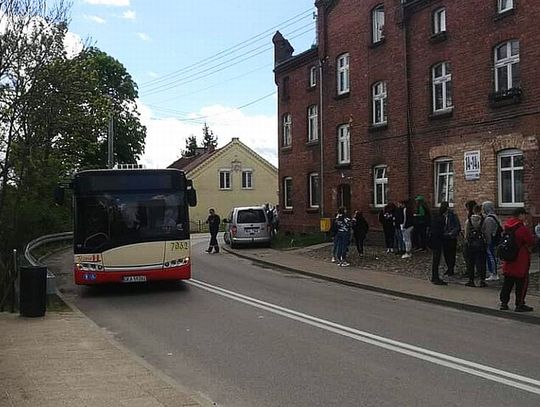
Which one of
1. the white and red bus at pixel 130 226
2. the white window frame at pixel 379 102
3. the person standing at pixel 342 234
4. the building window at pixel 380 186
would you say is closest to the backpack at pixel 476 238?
the person standing at pixel 342 234

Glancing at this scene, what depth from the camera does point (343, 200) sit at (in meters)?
30.0

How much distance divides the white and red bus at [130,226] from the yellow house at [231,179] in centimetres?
4668

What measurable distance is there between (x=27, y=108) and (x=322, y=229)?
14378mm

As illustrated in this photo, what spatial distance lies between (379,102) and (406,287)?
1324cm

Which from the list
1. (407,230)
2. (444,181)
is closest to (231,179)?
(444,181)

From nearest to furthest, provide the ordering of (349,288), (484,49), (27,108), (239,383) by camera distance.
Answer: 1. (239,383)
2. (349,288)
3. (27,108)
4. (484,49)

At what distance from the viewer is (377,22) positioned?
89.8 feet

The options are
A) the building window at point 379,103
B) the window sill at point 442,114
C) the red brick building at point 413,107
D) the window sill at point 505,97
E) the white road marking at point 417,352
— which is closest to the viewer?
the white road marking at point 417,352

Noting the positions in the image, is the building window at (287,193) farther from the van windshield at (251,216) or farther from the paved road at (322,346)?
the paved road at (322,346)

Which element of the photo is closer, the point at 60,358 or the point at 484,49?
the point at 60,358

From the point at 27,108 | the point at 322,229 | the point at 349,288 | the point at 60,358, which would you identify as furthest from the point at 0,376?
the point at 322,229

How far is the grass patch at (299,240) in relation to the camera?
2870 centimetres

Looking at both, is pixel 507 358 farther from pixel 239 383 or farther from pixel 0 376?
pixel 0 376

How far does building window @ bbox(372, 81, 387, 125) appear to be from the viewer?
26.8 metres
